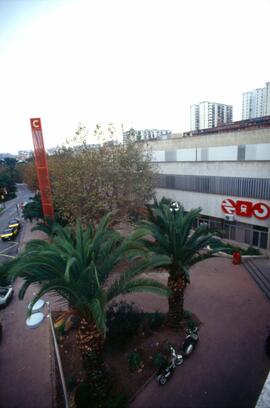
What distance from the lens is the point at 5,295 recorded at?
15008 mm

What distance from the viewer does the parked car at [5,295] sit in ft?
47.8

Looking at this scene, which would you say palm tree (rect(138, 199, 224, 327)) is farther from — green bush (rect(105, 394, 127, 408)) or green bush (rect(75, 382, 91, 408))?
green bush (rect(75, 382, 91, 408))

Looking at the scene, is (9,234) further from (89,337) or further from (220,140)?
(220,140)

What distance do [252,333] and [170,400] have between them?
531 cm

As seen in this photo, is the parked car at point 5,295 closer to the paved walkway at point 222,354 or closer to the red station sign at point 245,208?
the paved walkway at point 222,354

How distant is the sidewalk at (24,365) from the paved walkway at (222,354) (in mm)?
3912

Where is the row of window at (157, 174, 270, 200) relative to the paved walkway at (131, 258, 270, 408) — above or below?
above

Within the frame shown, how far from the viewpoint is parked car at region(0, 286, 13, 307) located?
14555 millimetres

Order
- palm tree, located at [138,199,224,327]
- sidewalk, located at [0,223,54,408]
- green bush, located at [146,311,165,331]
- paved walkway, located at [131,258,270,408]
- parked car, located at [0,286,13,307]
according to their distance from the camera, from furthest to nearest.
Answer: parked car, located at [0,286,13,307] → green bush, located at [146,311,165,331] → palm tree, located at [138,199,224,327] → sidewalk, located at [0,223,54,408] → paved walkway, located at [131,258,270,408]

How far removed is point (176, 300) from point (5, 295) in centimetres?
1152

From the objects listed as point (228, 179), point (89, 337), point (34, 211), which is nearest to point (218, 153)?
point (228, 179)

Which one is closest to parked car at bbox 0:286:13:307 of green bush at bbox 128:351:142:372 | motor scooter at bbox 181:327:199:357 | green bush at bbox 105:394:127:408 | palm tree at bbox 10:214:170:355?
palm tree at bbox 10:214:170:355

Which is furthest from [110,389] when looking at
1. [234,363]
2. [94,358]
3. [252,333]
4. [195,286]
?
[195,286]

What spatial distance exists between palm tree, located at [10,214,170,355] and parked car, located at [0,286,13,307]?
8.81 meters
